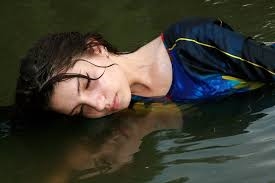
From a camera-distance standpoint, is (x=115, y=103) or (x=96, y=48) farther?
(x=96, y=48)

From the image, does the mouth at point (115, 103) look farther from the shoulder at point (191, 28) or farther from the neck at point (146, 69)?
the shoulder at point (191, 28)

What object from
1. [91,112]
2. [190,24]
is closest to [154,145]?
[91,112]

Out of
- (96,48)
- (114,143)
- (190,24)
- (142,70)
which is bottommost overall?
(114,143)

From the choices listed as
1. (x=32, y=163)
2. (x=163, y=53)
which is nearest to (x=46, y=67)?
(x=32, y=163)

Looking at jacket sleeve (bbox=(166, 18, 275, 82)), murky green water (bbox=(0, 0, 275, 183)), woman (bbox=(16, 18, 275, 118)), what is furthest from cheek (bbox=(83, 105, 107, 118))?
jacket sleeve (bbox=(166, 18, 275, 82))

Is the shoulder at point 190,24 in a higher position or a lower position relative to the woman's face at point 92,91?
higher

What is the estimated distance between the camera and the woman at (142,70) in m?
2.59

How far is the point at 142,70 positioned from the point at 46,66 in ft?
1.83

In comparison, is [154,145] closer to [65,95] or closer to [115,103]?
[115,103]

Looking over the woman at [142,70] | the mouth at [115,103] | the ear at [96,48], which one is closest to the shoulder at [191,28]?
the woman at [142,70]

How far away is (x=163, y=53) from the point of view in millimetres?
2883

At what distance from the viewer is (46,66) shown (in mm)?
2629

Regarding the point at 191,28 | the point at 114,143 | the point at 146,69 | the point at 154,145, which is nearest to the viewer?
the point at 154,145

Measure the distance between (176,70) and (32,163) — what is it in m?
0.90
